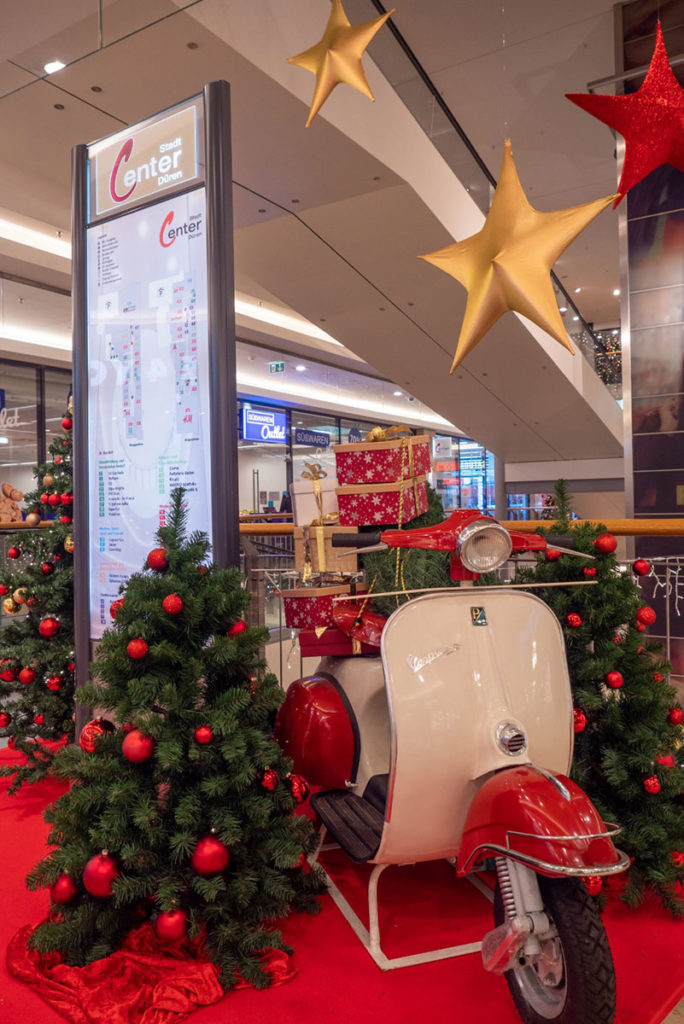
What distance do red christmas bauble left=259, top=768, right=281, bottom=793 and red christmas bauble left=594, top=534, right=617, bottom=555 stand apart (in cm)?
115

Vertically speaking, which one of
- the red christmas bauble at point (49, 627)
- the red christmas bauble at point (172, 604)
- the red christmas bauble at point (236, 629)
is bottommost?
the red christmas bauble at point (49, 627)

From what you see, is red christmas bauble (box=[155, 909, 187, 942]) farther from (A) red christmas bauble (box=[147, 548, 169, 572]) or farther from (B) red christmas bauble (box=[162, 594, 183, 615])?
(A) red christmas bauble (box=[147, 548, 169, 572])

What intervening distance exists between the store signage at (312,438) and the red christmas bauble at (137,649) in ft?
36.6

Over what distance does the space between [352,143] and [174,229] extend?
8.40ft

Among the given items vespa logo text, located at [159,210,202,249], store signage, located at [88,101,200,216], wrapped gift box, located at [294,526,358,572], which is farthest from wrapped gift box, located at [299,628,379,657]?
store signage, located at [88,101,200,216]

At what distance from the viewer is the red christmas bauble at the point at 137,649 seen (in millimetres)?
1713

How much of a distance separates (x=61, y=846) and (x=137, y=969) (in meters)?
0.34

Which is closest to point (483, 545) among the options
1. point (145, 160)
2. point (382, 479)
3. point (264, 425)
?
point (382, 479)

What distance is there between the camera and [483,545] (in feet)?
5.35

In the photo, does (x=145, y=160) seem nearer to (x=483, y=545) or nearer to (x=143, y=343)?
(x=143, y=343)

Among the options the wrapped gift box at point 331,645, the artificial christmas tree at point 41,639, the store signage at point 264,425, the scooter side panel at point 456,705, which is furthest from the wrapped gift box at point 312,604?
the store signage at point 264,425

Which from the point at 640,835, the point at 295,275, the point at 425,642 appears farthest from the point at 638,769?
the point at 295,275

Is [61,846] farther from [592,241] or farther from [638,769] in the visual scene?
[592,241]

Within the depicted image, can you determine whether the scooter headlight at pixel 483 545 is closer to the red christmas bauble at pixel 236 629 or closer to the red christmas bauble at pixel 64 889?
the red christmas bauble at pixel 236 629
